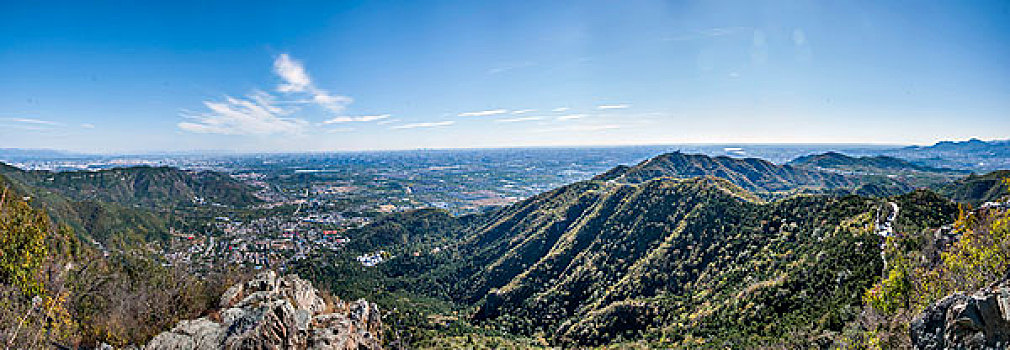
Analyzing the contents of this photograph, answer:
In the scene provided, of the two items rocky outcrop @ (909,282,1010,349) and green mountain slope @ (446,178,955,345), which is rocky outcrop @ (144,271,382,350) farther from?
green mountain slope @ (446,178,955,345)

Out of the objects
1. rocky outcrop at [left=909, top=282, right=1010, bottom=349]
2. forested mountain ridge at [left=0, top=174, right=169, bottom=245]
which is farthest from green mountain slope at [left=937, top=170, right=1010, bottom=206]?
forested mountain ridge at [left=0, top=174, right=169, bottom=245]

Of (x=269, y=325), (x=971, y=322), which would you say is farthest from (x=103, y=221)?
(x=971, y=322)

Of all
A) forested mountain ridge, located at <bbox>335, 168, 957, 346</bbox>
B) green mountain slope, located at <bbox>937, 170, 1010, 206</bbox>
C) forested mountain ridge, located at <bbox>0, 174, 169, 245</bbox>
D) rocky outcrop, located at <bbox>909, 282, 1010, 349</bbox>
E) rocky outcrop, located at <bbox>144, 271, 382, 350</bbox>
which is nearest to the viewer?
rocky outcrop, located at <bbox>909, 282, 1010, 349</bbox>

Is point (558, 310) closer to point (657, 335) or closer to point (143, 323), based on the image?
point (657, 335)

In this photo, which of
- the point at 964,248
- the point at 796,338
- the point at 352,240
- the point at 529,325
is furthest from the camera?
the point at 352,240

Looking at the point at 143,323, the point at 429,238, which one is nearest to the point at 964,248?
the point at 143,323
